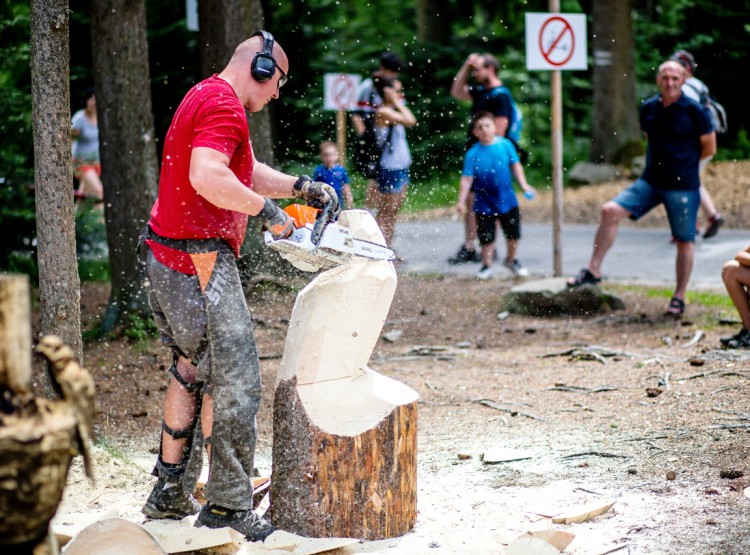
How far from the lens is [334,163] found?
8.98 m

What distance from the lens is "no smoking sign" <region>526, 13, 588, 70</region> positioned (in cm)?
909

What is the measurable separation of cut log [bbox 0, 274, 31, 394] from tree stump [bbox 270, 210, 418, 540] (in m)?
1.54

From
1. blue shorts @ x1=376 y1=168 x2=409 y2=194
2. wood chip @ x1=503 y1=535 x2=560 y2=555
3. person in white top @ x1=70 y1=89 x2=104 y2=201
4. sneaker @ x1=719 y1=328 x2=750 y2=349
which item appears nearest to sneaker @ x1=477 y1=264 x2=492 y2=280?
blue shorts @ x1=376 y1=168 x2=409 y2=194

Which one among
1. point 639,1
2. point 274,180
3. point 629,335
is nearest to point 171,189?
point 274,180

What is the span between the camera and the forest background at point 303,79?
299 inches

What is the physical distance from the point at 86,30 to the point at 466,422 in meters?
10.7

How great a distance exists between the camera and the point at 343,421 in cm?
387

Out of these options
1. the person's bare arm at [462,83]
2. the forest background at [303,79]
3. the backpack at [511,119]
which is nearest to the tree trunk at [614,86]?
the forest background at [303,79]

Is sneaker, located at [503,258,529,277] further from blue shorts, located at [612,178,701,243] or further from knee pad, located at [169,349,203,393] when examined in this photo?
knee pad, located at [169,349,203,393]

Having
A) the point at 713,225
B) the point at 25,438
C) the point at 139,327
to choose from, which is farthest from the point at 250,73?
the point at 713,225

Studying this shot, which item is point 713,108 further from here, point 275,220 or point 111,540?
point 111,540

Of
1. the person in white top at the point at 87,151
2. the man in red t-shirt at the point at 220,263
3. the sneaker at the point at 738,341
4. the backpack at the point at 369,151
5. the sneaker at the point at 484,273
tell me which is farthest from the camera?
the person in white top at the point at 87,151

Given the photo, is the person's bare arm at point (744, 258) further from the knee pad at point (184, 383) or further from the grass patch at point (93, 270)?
the grass patch at point (93, 270)

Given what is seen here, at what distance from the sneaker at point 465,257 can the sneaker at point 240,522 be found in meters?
7.00
